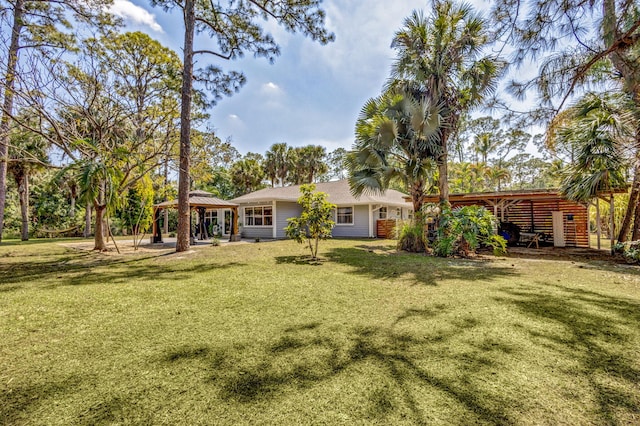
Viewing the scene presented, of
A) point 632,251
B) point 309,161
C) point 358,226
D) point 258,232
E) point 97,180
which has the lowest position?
point 632,251

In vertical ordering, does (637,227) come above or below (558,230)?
above

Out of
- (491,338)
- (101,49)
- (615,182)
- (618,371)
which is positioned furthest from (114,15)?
(615,182)

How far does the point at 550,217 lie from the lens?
14.6 m

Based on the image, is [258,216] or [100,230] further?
[258,216]

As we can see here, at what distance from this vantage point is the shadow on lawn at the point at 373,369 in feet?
7.23

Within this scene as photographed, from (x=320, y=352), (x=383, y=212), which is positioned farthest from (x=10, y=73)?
(x=383, y=212)

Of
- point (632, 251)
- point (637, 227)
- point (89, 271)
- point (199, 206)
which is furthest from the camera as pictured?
point (199, 206)

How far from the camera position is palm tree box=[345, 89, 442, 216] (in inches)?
422

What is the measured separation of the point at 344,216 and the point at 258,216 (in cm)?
594

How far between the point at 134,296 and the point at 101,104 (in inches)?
342

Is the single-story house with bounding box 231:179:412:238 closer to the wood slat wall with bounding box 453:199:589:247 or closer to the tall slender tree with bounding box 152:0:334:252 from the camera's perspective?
the wood slat wall with bounding box 453:199:589:247

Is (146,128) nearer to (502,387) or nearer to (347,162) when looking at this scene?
(347,162)

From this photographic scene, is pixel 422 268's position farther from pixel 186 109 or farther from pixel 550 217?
pixel 550 217

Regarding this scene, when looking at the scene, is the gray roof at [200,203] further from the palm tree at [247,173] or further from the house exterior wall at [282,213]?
the palm tree at [247,173]
